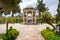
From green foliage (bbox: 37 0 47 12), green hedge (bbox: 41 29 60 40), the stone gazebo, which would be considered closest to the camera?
green hedge (bbox: 41 29 60 40)

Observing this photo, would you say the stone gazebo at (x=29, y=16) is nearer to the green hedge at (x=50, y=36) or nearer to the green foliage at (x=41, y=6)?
the green foliage at (x=41, y=6)

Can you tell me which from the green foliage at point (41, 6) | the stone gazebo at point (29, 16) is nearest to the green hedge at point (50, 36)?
the stone gazebo at point (29, 16)

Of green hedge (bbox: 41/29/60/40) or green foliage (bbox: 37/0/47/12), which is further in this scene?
green foliage (bbox: 37/0/47/12)

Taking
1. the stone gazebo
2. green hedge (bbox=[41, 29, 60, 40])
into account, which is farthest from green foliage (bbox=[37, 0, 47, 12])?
green hedge (bbox=[41, 29, 60, 40])

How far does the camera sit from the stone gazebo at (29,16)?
32.1 metres

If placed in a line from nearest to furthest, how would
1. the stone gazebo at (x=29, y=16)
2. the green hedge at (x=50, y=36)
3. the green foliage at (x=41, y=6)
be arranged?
the green hedge at (x=50, y=36)
the stone gazebo at (x=29, y=16)
the green foliage at (x=41, y=6)

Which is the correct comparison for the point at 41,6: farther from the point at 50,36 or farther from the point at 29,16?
the point at 50,36

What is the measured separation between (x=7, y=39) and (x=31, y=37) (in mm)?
3131

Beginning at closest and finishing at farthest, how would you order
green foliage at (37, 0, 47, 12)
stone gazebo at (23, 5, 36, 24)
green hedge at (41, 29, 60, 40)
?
green hedge at (41, 29, 60, 40), stone gazebo at (23, 5, 36, 24), green foliage at (37, 0, 47, 12)

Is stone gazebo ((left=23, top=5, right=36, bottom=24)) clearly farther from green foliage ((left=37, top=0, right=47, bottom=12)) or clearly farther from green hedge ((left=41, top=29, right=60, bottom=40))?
green hedge ((left=41, top=29, right=60, bottom=40))

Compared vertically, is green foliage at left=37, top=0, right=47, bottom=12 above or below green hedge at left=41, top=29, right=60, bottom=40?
above

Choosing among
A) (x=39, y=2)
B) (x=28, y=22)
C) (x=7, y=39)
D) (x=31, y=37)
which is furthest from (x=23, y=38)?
(x=39, y=2)

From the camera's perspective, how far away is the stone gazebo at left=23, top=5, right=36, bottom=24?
32.1 metres

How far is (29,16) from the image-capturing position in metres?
Result: 33.3
